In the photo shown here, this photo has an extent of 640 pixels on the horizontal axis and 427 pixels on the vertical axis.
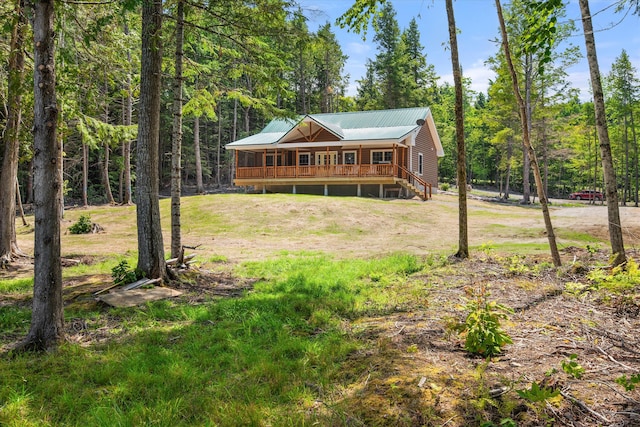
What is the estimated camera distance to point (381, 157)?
28984 mm

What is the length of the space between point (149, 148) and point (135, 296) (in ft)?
8.34

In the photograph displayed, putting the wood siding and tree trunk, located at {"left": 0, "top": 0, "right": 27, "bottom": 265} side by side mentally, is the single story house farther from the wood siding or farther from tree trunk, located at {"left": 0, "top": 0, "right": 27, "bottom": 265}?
tree trunk, located at {"left": 0, "top": 0, "right": 27, "bottom": 265}

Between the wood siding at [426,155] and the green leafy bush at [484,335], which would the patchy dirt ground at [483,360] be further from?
the wood siding at [426,155]

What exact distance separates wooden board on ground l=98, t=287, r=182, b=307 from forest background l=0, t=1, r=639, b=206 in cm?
366

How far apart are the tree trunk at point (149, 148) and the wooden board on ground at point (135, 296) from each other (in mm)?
533

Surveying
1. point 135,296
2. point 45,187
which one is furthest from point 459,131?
point 45,187

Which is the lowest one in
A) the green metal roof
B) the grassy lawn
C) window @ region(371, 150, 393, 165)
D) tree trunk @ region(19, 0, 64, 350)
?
the grassy lawn

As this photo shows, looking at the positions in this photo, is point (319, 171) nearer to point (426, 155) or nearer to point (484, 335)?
point (426, 155)

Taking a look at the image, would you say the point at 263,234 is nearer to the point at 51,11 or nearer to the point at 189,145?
the point at 51,11

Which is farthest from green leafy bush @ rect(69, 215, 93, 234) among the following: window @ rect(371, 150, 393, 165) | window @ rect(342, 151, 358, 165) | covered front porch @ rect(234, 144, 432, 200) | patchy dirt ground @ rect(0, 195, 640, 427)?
window @ rect(371, 150, 393, 165)

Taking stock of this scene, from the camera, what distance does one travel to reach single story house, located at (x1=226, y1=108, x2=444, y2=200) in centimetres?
2650

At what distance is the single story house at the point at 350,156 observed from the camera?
1043 inches

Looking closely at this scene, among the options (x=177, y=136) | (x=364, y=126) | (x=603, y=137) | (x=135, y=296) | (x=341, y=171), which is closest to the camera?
(x=603, y=137)

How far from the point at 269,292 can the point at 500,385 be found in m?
4.44
